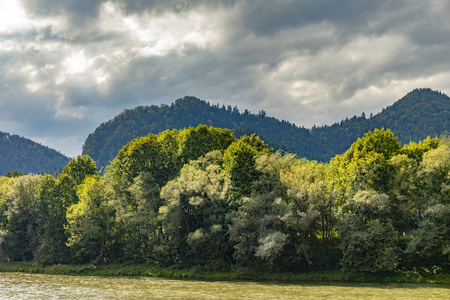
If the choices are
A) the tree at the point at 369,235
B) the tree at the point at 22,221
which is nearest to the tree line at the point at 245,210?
the tree at the point at 369,235

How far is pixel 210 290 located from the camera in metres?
53.7

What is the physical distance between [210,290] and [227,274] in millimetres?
15289

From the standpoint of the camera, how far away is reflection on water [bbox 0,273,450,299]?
156 ft

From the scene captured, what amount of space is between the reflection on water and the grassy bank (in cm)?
403

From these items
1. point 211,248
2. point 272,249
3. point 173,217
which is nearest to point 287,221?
point 272,249

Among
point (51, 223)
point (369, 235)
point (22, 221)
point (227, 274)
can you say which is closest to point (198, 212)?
point (227, 274)

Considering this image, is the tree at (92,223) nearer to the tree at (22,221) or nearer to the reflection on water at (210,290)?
the tree at (22,221)

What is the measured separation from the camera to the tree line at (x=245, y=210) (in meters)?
60.9

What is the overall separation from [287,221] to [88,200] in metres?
43.4

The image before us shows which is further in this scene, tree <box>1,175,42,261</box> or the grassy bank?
tree <box>1,175,42,261</box>

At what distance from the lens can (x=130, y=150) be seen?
8588 cm

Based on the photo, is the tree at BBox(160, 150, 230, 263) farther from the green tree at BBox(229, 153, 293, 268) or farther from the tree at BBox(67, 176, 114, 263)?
the tree at BBox(67, 176, 114, 263)

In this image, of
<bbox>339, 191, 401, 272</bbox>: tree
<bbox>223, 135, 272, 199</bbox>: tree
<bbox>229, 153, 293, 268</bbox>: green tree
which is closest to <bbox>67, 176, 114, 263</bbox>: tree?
<bbox>223, 135, 272, 199</bbox>: tree

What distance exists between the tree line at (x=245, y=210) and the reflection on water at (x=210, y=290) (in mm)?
6738
